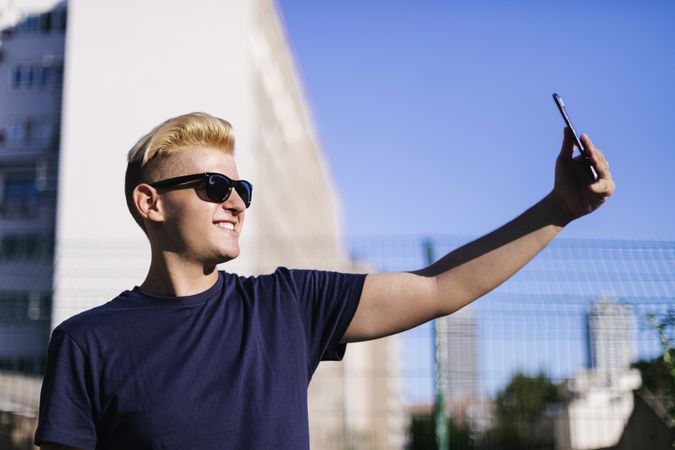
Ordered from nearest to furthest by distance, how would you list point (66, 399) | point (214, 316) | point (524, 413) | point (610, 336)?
point (66, 399) < point (214, 316) < point (610, 336) < point (524, 413)

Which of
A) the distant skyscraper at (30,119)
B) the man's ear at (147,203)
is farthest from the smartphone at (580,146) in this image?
the distant skyscraper at (30,119)

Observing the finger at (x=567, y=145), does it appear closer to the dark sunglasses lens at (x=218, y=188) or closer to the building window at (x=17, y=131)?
the dark sunglasses lens at (x=218, y=188)

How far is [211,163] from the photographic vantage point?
69.4 inches

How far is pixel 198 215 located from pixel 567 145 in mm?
799

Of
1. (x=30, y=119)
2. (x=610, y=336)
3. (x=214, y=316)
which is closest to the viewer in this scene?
(x=214, y=316)

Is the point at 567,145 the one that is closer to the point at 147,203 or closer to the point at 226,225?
the point at 226,225

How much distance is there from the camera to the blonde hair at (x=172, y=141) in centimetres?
174

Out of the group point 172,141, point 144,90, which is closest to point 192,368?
point 172,141

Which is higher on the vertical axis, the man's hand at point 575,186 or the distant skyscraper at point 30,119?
the distant skyscraper at point 30,119

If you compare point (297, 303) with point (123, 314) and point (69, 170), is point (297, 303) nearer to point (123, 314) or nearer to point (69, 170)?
point (123, 314)

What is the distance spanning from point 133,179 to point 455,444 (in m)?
4.88

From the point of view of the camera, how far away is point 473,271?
A: 5.46 feet

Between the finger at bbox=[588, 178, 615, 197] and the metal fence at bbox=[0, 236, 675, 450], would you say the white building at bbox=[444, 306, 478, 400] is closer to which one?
the metal fence at bbox=[0, 236, 675, 450]

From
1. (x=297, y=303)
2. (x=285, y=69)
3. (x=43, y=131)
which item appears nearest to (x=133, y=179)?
(x=297, y=303)
